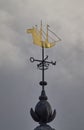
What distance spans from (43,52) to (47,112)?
214 centimetres

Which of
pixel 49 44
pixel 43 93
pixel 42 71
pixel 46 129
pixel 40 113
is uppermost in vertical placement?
pixel 49 44

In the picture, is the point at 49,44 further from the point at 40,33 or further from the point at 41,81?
the point at 41,81

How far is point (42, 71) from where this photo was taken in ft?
23.8

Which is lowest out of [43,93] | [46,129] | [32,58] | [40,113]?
[46,129]

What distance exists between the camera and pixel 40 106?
6477 mm

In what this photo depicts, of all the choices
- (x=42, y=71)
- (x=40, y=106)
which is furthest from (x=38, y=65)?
(x=40, y=106)

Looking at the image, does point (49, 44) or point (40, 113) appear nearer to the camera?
point (40, 113)

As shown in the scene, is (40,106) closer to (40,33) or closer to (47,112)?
(47,112)

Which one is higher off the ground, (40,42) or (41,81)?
(40,42)

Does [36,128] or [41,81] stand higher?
[41,81]

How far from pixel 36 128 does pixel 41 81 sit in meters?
1.65

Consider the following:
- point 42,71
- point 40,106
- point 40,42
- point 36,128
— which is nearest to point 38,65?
point 42,71

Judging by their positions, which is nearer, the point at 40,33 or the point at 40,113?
the point at 40,113

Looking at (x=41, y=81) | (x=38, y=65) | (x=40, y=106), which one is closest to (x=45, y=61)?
(x=38, y=65)
